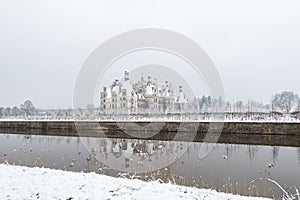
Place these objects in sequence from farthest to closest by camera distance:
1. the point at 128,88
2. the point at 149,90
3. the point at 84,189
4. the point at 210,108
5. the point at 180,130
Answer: the point at 149,90, the point at 128,88, the point at 210,108, the point at 180,130, the point at 84,189

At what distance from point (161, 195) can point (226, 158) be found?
661 centimetres

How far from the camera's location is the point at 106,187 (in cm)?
489

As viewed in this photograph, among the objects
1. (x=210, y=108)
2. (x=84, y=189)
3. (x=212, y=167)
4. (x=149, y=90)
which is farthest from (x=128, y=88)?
(x=84, y=189)

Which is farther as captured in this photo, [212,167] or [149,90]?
[149,90]

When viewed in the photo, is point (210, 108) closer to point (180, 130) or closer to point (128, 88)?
point (180, 130)

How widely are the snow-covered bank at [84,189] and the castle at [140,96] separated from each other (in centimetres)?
3468

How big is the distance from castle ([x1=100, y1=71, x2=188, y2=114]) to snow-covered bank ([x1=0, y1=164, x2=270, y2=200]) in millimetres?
34680

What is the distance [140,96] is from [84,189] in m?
39.3

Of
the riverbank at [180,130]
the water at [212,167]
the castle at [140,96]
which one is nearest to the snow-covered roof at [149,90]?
the castle at [140,96]

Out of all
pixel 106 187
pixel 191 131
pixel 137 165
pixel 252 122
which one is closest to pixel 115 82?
pixel 191 131

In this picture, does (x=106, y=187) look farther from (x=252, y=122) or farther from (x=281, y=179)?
(x=252, y=122)

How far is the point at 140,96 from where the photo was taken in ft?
144

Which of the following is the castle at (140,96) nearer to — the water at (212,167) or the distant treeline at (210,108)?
the distant treeline at (210,108)

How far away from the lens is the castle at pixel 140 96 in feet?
139
